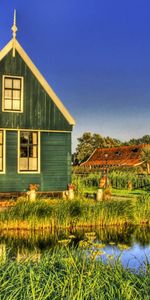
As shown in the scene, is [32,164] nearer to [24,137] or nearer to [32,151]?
[32,151]

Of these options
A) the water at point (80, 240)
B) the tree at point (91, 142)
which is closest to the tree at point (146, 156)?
the tree at point (91, 142)

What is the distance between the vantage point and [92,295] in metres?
6.25

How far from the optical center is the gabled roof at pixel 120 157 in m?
58.4

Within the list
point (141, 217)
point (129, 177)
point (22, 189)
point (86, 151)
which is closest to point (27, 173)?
point (22, 189)

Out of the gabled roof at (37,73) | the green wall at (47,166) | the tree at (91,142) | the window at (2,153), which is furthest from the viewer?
the tree at (91,142)

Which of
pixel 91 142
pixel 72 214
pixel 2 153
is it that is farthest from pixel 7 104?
pixel 91 142

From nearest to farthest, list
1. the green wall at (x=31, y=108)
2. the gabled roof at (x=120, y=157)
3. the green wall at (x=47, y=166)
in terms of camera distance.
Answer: the green wall at (x=47, y=166) → the green wall at (x=31, y=108) → the gabled roof at (x=120, y=157)

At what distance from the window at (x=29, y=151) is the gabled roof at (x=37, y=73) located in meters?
1.71

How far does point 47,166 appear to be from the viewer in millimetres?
22234

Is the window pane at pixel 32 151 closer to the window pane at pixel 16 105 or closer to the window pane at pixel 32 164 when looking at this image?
the window pane at pixel 32 164

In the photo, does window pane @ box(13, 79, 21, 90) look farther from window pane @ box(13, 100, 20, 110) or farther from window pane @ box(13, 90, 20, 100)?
window pane @ box(13, 100, 20, 110)

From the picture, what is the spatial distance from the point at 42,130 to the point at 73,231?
23.8 feet

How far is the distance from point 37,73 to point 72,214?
8008 mm

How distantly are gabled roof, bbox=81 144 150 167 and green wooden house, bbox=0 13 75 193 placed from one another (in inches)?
1367
